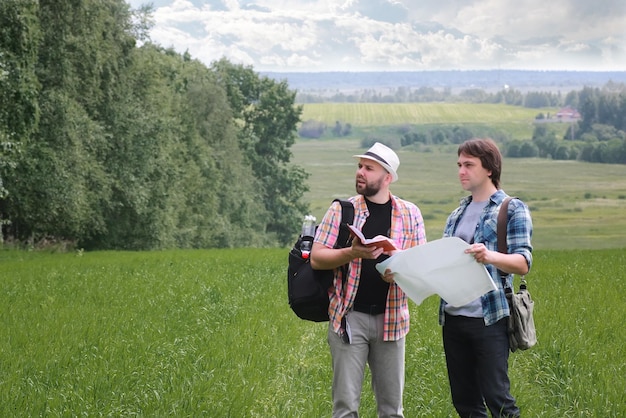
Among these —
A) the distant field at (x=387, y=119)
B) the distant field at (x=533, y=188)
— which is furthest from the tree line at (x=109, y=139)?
the distant field at (x=387, y=119)

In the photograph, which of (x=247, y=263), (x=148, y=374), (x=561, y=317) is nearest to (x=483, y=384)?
(x=148, y=374)

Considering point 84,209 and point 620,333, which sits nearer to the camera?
point 620,333

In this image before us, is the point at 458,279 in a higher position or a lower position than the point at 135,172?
higher

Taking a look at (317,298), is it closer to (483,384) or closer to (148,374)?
(483,384)

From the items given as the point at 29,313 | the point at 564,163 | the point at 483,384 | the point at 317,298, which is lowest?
the point at 564,163

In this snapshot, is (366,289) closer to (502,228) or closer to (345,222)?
(345,222)

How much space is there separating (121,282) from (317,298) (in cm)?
1334

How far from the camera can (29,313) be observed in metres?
13.8

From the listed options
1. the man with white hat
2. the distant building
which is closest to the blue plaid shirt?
the man with white hat

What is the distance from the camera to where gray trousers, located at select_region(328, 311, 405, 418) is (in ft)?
20.7

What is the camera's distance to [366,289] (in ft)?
20.7

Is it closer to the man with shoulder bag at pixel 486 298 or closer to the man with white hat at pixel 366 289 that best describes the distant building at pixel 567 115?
the man with shoulder bag at pixel 486 298

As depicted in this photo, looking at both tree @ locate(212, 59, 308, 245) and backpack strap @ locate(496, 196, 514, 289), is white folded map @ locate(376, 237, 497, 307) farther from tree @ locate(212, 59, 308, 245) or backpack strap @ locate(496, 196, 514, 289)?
tree @ locate(212, 59, 308, 245)

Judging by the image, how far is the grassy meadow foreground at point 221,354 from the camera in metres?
8.25
